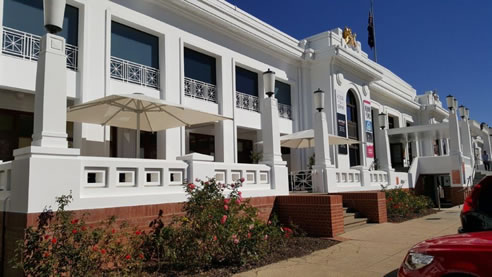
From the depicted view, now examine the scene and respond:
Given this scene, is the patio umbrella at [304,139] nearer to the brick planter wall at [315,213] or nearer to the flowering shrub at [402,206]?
the flowering shrub at [402,206]

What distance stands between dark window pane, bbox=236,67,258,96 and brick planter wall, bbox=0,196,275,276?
9523mm

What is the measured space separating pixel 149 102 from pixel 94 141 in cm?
316

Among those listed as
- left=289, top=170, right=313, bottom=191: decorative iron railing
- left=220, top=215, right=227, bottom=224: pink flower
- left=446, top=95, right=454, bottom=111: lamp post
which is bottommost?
left=220, top=215, right=227, bottom=224: pink flower

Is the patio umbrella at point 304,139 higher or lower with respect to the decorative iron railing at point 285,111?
lower

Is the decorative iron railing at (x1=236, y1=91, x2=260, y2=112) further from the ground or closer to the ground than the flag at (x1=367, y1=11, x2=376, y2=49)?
closer to the ground

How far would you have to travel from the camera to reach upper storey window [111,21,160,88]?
11809 mm

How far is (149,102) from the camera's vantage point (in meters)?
8.83

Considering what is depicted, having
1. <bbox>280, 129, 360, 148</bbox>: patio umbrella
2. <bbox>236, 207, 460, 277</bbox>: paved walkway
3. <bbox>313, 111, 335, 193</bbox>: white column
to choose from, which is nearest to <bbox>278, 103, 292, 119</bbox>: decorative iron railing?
<bbox>280, 129, 360, 148</bbox>: patio umbrella

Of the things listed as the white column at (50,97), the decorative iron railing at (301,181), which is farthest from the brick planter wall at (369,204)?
the white column at (50,97)

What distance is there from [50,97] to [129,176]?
6.67ft

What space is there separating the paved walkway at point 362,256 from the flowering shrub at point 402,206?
8.93 feet

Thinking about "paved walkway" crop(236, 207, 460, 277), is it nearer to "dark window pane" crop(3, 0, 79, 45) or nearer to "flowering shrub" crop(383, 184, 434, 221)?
"flowering shrub" crop(383, 184, 434, 221)

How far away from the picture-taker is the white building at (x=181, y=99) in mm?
6699

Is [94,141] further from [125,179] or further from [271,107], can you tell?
[271,107]
